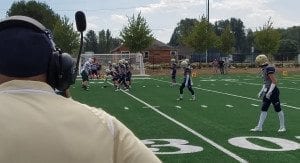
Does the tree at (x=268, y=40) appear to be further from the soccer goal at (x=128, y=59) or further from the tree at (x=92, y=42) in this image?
the tree at (x=92, y=42)

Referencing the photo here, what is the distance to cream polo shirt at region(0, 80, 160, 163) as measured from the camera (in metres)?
1.72

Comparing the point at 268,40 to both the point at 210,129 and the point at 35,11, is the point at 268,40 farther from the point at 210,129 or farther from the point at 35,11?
the point at 210,129

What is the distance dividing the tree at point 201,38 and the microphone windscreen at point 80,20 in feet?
211

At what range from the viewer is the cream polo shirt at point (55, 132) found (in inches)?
67.6

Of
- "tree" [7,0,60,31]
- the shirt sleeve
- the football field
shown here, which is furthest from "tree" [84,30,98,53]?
the shirt sleeve

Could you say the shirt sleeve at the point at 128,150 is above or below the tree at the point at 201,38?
below

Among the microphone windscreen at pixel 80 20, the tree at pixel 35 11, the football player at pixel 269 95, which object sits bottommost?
the football player at pixel 269 95

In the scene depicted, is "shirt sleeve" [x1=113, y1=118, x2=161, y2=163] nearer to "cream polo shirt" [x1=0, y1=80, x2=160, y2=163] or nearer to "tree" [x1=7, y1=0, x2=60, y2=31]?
"cream polo shirt" [x1=0, y1=80, x2=160, y2=163]

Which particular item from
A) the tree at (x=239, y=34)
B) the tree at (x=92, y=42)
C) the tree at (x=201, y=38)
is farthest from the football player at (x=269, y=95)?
the tree at (x=239, y=34)

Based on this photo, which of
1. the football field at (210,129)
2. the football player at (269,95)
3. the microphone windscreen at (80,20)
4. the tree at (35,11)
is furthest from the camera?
the tree at (35,11)

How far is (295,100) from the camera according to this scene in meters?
20.8

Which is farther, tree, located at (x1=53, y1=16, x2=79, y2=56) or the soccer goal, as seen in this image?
tree, located at (x1=53, y1=16, x2=79, y2=56)

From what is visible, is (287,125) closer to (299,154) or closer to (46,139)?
(299,154)

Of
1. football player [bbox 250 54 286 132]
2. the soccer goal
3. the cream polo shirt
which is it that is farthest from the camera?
the soccer goal
